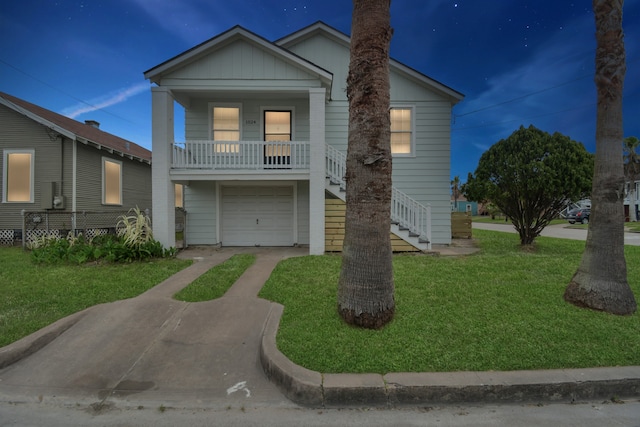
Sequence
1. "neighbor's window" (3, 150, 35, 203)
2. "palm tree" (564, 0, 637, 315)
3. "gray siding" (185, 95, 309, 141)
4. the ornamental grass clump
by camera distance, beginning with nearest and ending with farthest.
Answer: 1. "palm tree" (564, 0, 637, 315)
2. the ornamental grass clump
3. "gray siding" (185, 95, 309, 141)
4. "neighbor's window" (3, 150, 35, 203)

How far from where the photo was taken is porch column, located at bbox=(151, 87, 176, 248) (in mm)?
8906

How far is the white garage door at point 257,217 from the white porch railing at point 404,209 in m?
2.16

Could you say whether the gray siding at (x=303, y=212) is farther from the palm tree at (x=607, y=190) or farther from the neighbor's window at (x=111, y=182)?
the neighbor's window at (x=111, y=182)

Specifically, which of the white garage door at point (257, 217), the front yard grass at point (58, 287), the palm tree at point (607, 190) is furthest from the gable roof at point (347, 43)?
the front yard grass at point (58, 287)

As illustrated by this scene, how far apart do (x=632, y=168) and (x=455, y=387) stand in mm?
43104

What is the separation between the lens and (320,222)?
8.73 meters

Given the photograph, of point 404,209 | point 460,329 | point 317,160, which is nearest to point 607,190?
point 460,329

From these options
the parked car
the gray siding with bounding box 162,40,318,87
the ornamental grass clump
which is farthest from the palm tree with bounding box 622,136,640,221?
the ornamental grass clump

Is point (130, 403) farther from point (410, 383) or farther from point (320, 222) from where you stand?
point (320, 222)

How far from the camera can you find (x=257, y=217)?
10.9m

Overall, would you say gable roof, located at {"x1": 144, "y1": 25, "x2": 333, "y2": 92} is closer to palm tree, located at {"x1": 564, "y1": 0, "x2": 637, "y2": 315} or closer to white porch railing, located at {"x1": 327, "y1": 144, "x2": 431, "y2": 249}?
white porch railing, located at {"x1": 327, "y1": 144, "x2": 431, "y2": 249}

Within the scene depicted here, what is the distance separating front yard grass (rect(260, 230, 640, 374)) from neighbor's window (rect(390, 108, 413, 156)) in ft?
20.8

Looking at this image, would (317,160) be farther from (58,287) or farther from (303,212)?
(58,287)

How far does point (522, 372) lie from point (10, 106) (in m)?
16.9
